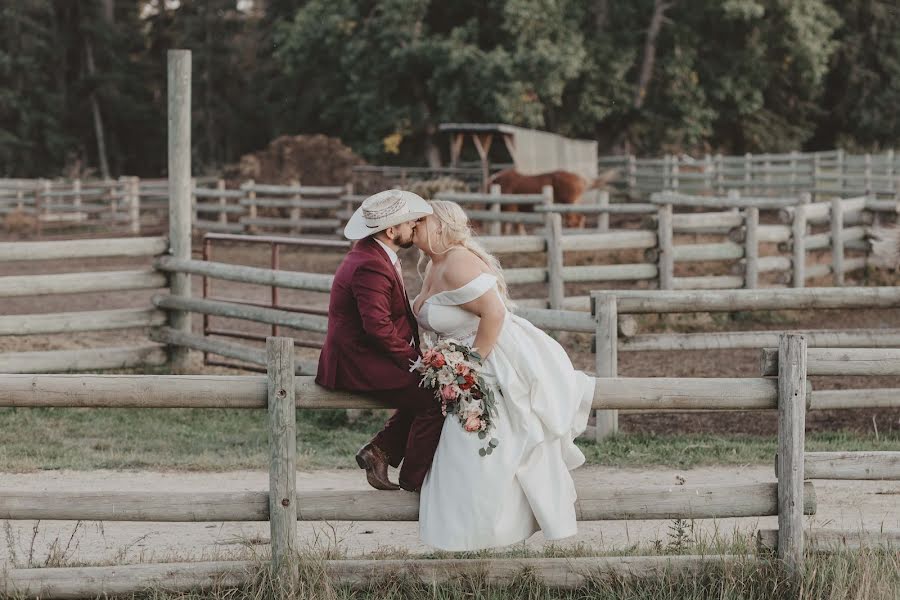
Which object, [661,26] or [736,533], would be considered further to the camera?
[661,26]

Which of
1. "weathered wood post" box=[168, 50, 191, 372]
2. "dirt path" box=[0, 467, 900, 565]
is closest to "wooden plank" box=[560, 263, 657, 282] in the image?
"weathered wood post" box=[168, 50, 191, 372]

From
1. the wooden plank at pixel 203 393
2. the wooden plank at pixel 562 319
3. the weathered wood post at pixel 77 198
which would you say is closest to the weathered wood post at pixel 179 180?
the wooden plank at pixel 562 319

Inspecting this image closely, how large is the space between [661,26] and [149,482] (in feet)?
115

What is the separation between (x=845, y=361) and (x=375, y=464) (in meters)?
2.08

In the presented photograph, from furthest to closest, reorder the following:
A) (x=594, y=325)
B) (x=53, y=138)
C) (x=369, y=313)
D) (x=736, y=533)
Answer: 1. (x=53, y=138)
2. (x=594, y=325)
3. (x=736, y=533)
4. (x=369, y=313)

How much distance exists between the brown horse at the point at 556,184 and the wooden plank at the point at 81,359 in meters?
10.9

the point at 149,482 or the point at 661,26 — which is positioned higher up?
the point at 661,26

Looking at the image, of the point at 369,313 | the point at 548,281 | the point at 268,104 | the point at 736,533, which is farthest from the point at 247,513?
the point at 268,104

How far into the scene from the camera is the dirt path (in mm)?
5758

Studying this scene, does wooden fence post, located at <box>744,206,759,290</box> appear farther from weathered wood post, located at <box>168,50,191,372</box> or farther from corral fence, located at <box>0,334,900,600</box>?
corral fence, located at <box>0,334,900,600</box>

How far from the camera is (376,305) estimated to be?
15.7ft

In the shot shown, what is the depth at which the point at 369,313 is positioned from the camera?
15.7ft

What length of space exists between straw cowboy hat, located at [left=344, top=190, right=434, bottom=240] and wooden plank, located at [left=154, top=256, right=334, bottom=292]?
4.83 meters

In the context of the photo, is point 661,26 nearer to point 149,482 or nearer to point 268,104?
point 268,104
